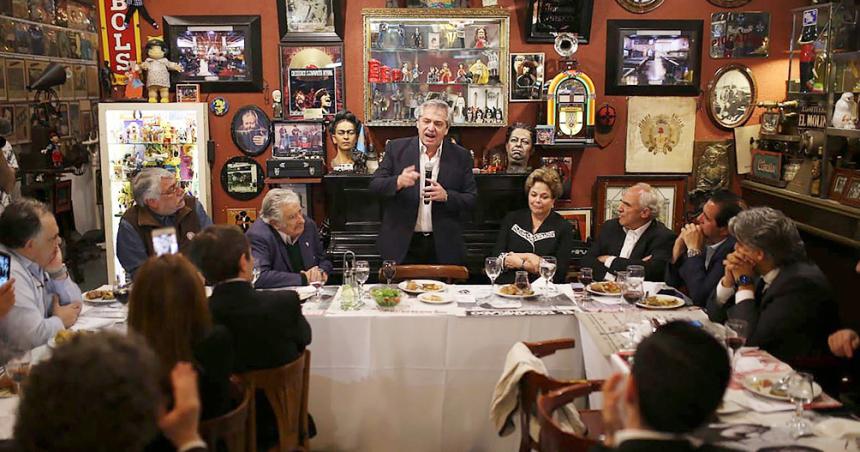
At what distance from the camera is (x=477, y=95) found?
5.78 m

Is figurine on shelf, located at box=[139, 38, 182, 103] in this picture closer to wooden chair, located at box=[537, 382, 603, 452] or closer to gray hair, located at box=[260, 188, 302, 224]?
gray hair, located at box=[260, 188, 302, 224]

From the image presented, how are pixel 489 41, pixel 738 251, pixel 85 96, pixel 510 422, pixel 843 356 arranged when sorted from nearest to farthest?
pixel 510 422 → pixel 843 356 → pixel 738 251 → pixel 489 41 → pixel 85 96

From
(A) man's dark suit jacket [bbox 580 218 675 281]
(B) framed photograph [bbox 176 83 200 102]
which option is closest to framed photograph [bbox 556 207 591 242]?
(A) man's dark suit jacket [bbox 580 218 675 281]

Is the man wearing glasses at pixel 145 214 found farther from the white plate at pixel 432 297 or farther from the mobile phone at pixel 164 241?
the mobile phone at pixel 164 241

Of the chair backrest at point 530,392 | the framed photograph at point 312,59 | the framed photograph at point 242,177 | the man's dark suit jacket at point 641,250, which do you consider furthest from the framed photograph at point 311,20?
A: the chair backrest at point 530,392

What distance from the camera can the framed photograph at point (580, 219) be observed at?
607 centimetres

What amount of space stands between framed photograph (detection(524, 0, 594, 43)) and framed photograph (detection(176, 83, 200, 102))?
8.52 feet

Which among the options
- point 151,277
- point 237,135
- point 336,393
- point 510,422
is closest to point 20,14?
point 237,135

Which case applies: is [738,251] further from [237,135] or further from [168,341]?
[237,135]

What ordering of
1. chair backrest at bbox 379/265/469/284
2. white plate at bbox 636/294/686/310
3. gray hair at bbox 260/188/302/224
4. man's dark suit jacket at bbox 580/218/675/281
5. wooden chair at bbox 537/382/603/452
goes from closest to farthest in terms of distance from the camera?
wooden chair at bbox 537/382/603/452
white plate at bbox 636/294/686/310
gray hair at bbox 260/188/302/224
man's dark suit jacket at bbox 580/218/675/281
chair backrest at bbox 379/265/469/284

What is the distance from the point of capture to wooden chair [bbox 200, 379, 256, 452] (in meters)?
2.22

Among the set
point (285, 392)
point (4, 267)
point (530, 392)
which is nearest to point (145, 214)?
point (4, 267)

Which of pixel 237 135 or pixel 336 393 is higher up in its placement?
pixel 237 135

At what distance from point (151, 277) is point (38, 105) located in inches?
231
